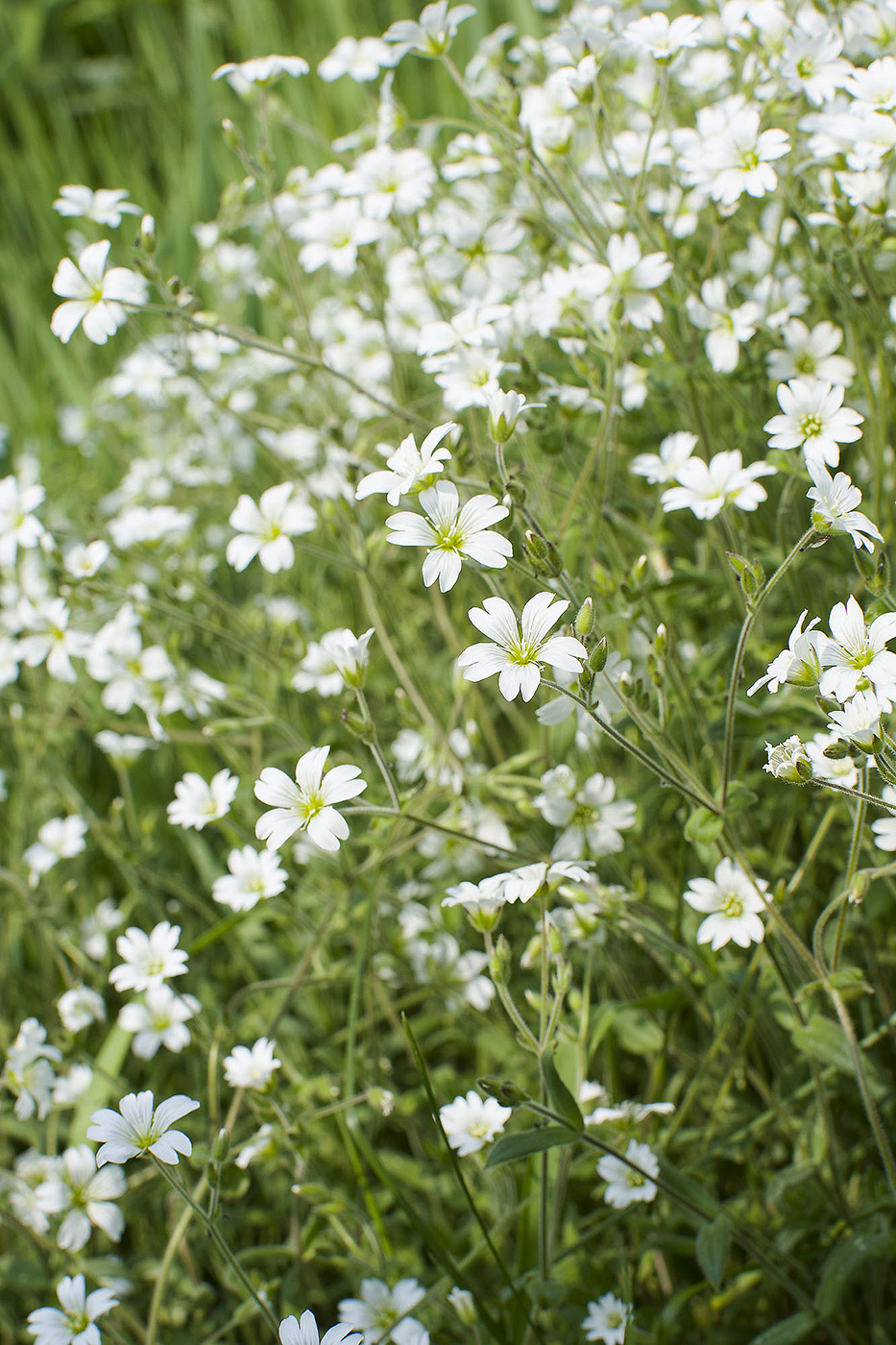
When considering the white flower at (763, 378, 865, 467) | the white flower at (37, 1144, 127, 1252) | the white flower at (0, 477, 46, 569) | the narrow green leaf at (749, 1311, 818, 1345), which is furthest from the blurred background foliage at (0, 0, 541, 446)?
the narrow green leaf at (749, 1311, 818, 1345)

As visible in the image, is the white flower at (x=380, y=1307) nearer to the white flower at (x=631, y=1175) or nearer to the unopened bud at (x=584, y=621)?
the white flower at (x=631, y=1175)

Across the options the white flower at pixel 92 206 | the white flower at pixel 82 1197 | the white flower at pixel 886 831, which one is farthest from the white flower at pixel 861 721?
the white flower at pixel 92 206

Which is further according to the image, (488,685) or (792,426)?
(488,685)

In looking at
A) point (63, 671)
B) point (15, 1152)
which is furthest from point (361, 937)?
point (15, 1152)

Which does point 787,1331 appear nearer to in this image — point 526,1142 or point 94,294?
point 526,1142

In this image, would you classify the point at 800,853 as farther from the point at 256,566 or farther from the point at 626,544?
the point at 256,566

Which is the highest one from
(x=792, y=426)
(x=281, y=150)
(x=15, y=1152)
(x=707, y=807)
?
(x=281, y=150)

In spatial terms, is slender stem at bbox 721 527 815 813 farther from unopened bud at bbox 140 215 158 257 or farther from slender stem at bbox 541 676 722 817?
unopened bud at bbox 140 215 158 257
